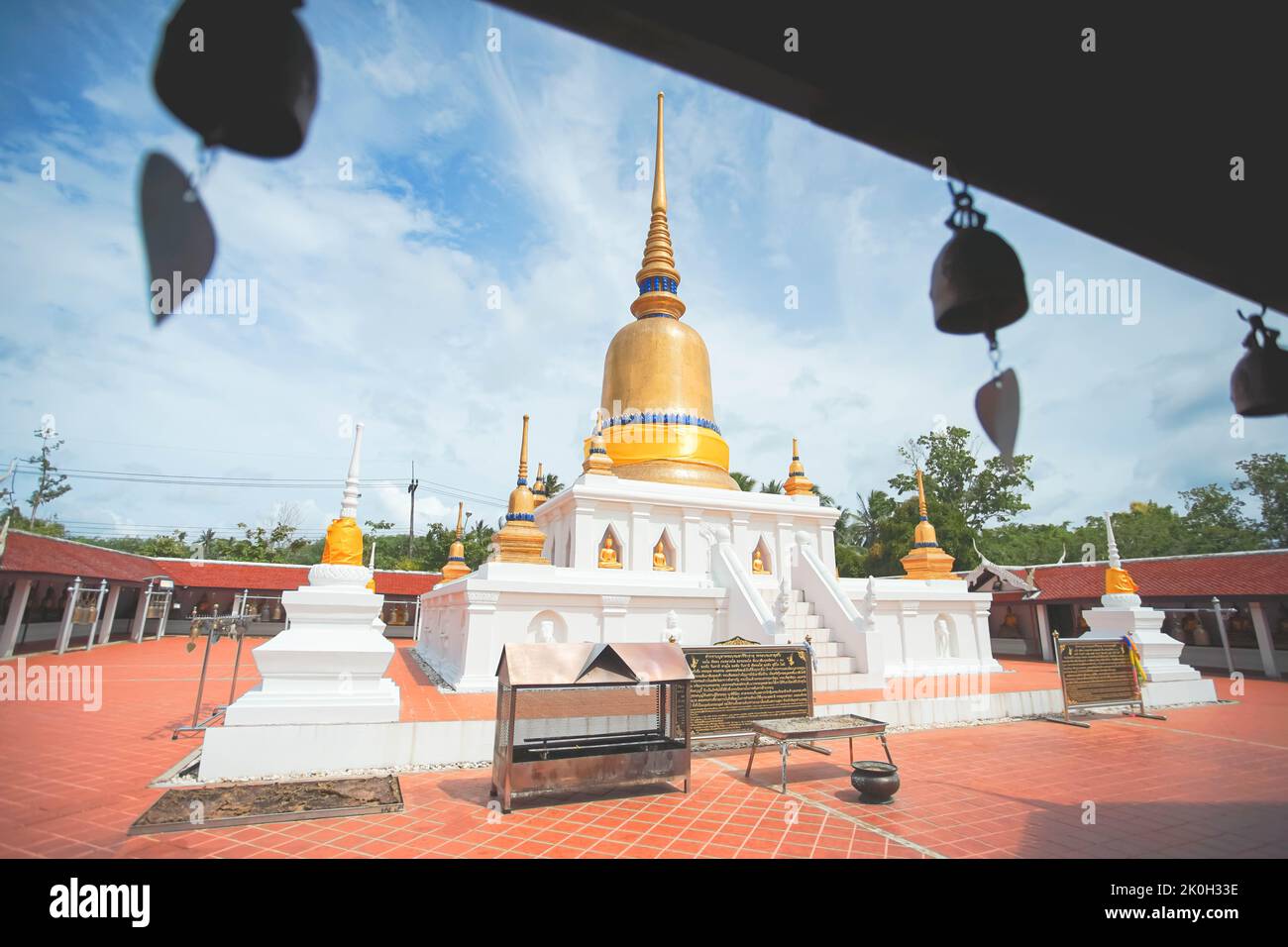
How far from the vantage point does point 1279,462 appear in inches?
1359

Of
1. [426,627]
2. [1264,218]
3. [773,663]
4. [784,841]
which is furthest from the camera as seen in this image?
[426,627]

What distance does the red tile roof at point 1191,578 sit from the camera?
58.3 ft

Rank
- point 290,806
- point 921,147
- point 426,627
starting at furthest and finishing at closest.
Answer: point 426,627
point 290,806
point 921,147

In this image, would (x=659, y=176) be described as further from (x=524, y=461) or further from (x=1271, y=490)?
(x=1271, y=490)

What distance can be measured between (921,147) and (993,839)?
5.08 metres

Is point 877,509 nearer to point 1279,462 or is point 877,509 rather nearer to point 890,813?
point 1279,462

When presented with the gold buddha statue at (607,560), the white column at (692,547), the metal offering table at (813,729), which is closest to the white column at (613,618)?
the gold buddha statue at (607,560)

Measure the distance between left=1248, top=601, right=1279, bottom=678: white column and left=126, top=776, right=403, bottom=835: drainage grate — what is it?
22857 mm

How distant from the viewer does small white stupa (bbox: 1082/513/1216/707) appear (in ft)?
40.7

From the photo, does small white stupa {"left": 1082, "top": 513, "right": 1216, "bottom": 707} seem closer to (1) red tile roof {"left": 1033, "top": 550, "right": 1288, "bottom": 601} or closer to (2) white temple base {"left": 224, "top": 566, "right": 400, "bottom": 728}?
(1) red tile roof {"left": 1033, "top": 550, "right": 1288, "bottom": 601}

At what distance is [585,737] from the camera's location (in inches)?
260

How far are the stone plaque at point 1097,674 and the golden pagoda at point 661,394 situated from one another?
9657 millimetres

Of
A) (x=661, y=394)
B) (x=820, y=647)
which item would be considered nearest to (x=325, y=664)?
(x=820, y=647)
